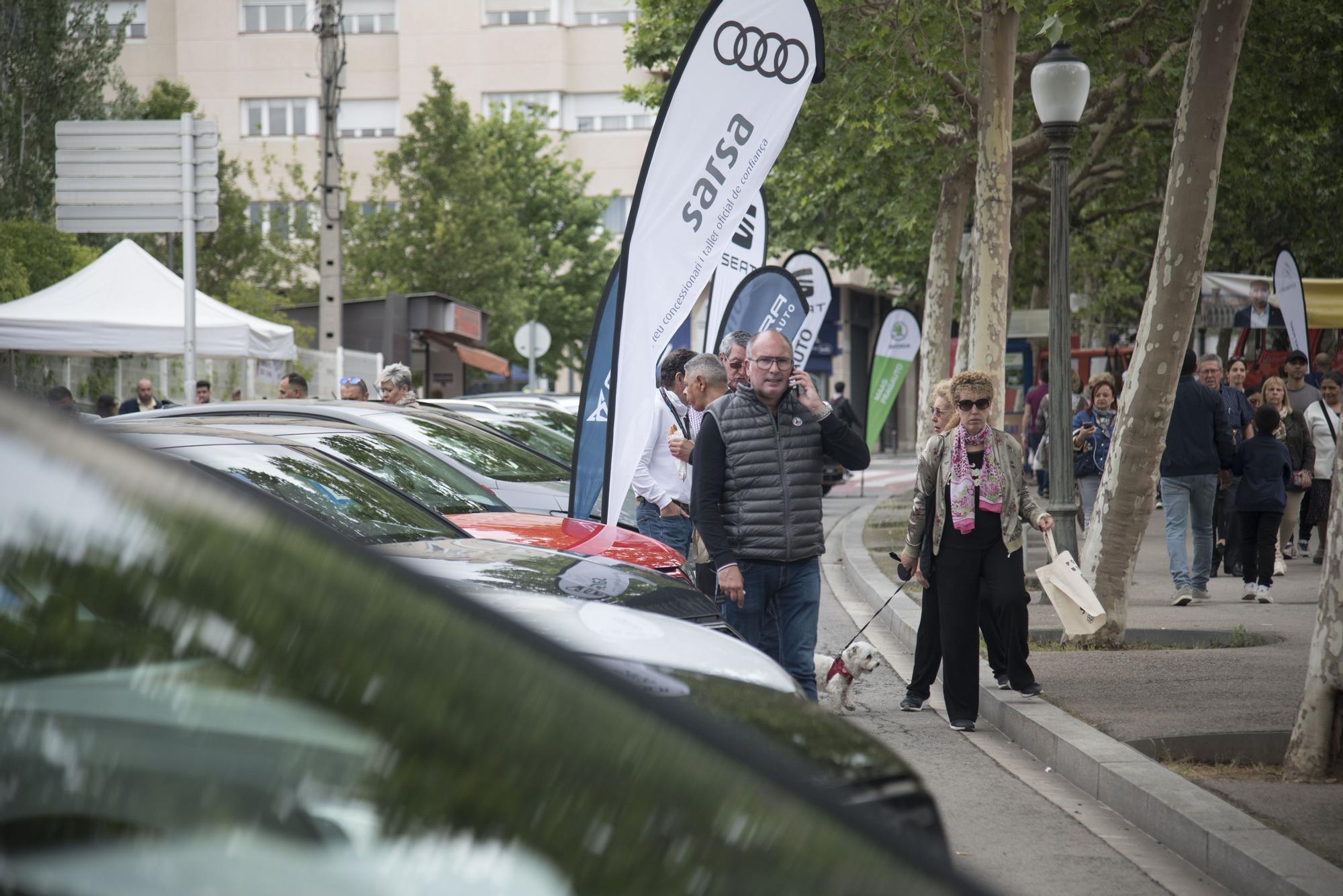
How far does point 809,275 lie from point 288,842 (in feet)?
62.8

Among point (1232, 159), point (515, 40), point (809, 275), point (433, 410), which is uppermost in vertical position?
point (515, 40)

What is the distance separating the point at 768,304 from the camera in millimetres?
15180

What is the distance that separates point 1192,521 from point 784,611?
651 cm

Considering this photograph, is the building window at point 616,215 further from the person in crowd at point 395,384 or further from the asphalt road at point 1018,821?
the asphalt road at point 1018,821

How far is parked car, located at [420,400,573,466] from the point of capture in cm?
1323

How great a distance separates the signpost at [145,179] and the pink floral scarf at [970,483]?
30.6 feet

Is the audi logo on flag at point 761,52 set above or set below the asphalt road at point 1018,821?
above

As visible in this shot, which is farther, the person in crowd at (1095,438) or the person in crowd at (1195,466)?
the person in crowd at (1095,438)

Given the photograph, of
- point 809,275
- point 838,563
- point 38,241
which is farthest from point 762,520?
point 38,241

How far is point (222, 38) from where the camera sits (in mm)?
51906

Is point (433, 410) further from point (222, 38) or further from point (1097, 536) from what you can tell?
point (222, 38)

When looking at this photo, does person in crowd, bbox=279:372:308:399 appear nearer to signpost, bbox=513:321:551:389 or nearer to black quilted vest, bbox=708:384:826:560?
black quilted vest, bbox=708:384:826:560

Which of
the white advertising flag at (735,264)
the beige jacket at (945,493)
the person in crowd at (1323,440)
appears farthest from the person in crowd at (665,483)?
the person in crowd at (1323,440)

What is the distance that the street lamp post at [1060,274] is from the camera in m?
10.3
